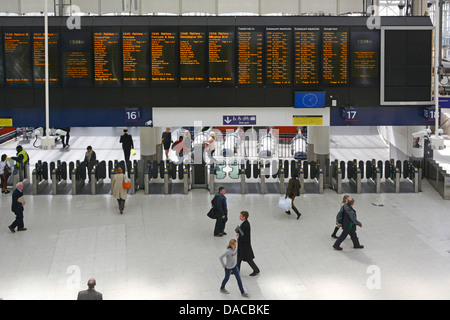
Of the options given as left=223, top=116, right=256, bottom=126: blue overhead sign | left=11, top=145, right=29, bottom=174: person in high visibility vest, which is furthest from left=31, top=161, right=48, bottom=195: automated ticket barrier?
left=223, top=116, right=256, bottom=126: blue overhead sign

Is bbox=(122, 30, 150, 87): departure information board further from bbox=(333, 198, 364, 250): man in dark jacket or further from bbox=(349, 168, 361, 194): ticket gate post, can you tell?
bbox=(333, 198, 364, 250): man in dark jacket

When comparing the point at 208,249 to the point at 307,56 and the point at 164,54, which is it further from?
the point at 307,56

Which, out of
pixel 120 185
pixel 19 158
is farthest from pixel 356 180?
pixel 19 158

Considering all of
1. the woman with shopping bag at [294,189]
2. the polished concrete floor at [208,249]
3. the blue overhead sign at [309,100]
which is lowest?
the polished concrete floor at [208,249]

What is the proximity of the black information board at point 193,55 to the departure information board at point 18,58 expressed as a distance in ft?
12.0

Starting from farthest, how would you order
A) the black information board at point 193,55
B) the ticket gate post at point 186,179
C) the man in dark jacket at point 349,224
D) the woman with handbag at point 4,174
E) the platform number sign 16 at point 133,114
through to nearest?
1. the woman with handbag at point 4,174
2. the ticket gate post at point 186,179
3. the platform number sign 16 at point 133,114
4. the black information board at point 193,55
5. the man in dark jacket at point 349,224

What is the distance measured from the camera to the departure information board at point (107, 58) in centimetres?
1619

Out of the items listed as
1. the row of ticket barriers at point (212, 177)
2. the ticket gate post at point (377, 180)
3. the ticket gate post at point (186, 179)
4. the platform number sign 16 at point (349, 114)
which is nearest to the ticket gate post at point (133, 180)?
the row of ticket barriers at point (212, 177)

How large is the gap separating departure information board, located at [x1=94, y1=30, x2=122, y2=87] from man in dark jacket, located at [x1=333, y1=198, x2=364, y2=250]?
670 cm

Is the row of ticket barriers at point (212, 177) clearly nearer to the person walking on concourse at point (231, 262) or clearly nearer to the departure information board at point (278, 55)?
the departure information board at point (278, 55)

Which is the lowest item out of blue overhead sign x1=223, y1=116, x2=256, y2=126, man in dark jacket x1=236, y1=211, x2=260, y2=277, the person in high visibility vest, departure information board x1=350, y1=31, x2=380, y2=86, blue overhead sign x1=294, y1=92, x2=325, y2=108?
man in dark jacket x1=236, y1=211, x2=260, y2=277

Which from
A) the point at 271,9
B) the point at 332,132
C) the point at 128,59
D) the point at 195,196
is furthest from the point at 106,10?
the point at 332,132

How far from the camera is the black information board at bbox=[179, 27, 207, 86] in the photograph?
1616 centimetres

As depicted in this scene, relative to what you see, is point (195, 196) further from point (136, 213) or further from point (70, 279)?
point (70, 279)
